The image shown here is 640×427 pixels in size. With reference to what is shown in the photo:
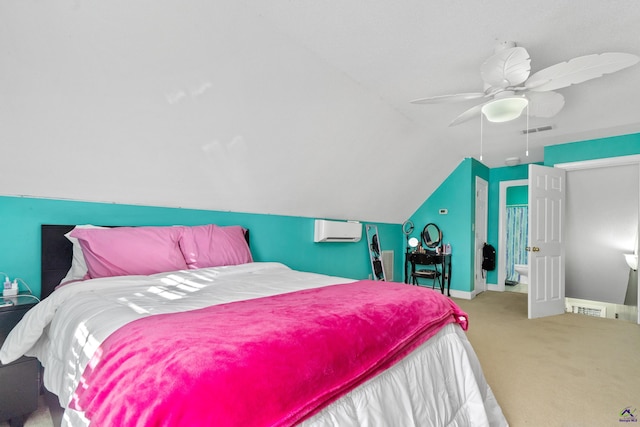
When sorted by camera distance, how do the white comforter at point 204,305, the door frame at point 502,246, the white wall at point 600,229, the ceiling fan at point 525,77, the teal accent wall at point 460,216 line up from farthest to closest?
the door frame at point 502,246
the teal accent wall at point 460,216
the white wall at point 600,229
the ceiling fan at point 525,77
the white comforter at point 204,305

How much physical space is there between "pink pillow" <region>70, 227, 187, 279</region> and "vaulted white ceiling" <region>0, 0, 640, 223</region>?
1.40 feet

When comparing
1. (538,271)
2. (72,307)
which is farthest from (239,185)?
(538,271)

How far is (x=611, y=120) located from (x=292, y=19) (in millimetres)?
3809

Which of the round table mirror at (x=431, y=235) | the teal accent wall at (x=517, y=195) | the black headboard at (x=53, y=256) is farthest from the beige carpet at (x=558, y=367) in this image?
the teal accent wall at (x=517, y=195)

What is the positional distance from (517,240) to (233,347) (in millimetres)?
7066

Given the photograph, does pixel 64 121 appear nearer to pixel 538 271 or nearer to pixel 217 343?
pixel 217 343

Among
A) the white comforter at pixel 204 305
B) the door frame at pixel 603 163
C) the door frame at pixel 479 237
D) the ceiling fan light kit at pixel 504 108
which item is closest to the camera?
the white comforter at pixel 204 305

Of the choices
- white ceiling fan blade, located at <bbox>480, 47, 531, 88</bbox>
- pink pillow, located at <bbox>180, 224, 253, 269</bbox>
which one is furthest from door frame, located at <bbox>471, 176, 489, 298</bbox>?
pink pillow, located at <bbox>180, 224, 253, 269</bbox>

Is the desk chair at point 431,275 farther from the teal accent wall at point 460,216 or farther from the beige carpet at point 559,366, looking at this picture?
the beige carpet at point 559,366

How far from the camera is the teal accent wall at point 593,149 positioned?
380cm

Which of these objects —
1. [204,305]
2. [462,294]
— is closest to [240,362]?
[204,305]

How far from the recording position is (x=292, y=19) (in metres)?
2.03

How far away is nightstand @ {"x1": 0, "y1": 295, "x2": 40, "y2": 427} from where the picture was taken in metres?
1.59

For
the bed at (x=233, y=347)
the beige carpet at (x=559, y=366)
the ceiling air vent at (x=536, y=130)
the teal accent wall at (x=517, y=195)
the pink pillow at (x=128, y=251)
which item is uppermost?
the ceiling air vent at (x=536, y=130)
